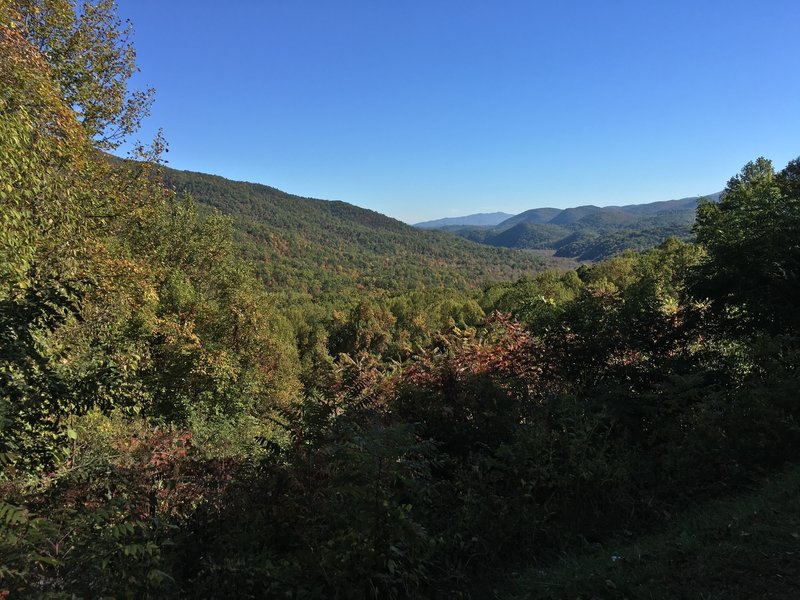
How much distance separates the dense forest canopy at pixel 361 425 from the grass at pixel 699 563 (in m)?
0.26

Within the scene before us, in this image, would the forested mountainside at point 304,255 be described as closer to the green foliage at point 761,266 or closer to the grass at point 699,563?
Result: the green foliage at point 761,266

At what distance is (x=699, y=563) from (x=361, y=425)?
388 cm

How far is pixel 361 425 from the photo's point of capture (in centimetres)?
614

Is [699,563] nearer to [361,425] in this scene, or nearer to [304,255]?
[361,425]

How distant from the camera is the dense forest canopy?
3.72m

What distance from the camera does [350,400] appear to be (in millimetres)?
6887

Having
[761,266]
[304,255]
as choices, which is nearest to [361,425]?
[761,266]

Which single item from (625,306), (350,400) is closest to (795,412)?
(625,306)

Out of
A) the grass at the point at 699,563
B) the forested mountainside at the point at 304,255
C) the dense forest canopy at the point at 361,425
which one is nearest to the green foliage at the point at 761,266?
the dense forest canopy at the point at 361,425

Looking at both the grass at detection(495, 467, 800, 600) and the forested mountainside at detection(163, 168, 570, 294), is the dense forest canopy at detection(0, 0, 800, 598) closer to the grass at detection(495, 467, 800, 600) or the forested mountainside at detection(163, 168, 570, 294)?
the grass at detection(495, 467, 800, 600)

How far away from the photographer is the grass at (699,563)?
10.8 feet

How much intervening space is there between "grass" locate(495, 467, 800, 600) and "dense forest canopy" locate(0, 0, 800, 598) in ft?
0.85

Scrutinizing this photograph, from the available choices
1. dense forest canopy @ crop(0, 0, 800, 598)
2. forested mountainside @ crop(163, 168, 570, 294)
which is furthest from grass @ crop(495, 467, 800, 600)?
forested mountainside @ crop(163, 168, 570, 294)

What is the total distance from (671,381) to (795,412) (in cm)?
137
